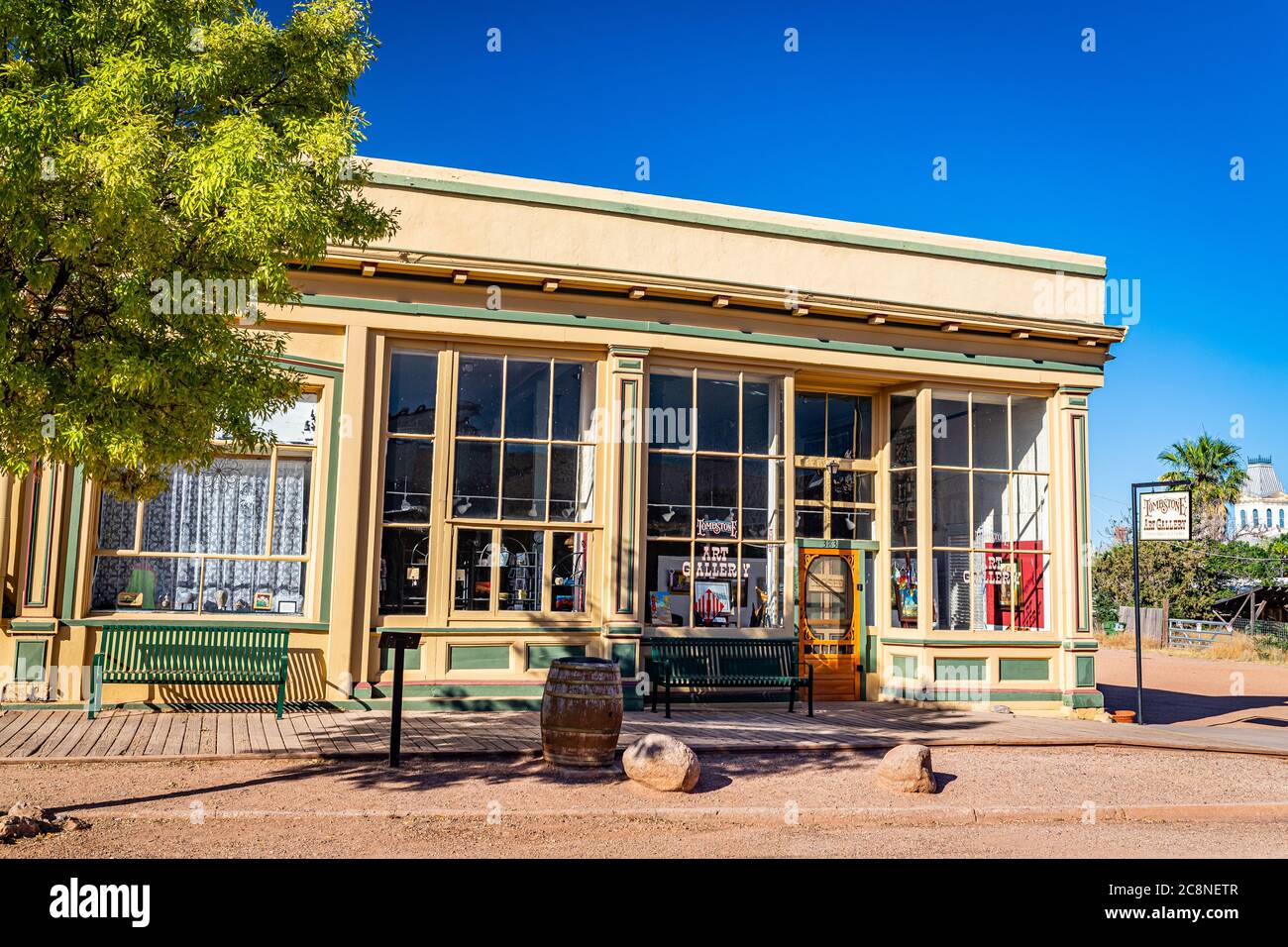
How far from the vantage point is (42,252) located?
7000 mm

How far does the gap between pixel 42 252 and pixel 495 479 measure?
21.7 feet

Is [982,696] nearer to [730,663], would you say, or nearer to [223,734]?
[730,663]

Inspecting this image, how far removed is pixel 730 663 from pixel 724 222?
5.79 m

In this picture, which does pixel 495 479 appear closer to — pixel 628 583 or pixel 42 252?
pixel 628 583

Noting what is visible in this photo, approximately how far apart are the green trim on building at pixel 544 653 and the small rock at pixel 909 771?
4879 millimetres

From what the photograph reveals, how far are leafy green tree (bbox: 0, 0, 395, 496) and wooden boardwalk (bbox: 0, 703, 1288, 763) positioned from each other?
10.3 feet

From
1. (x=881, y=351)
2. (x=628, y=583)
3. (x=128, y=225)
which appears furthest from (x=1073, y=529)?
(x=128, y=225)

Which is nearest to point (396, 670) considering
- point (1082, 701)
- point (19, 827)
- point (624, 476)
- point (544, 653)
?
point (19, 827)

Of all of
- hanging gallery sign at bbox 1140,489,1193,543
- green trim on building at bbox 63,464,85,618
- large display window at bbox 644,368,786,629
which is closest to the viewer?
green trim on building at bbox 63,464,85,618

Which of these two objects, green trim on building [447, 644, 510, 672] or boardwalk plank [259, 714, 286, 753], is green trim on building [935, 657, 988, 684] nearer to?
green trim on building [447, 644, 510, 672]

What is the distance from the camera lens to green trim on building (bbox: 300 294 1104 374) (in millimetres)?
12657

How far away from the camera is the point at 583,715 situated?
356 inches

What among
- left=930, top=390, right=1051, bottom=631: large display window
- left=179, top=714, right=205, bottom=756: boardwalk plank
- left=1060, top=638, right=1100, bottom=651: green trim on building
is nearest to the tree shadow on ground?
left=1060, top=638, right=1100, bottom=651: green trim on building
